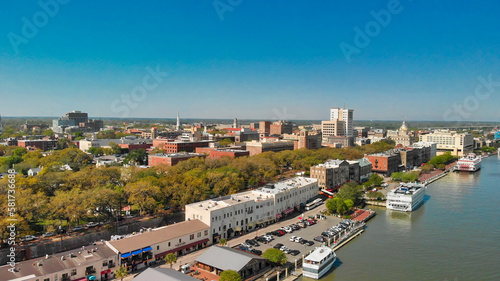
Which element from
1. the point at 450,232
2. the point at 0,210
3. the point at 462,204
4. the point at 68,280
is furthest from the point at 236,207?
the point at 462,204

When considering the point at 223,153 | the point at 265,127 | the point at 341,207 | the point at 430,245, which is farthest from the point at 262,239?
the point at 265,127

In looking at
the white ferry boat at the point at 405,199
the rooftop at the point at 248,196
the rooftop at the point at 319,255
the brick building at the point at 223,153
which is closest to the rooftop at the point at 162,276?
the rooftop at the point at 319,255

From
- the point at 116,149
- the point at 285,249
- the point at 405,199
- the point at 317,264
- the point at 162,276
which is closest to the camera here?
the point at 162,276

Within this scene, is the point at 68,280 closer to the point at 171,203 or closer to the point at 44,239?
the point at 44,239

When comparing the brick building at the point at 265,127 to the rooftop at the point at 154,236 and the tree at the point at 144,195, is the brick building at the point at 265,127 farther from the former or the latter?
the rooftop at the point at 154,236

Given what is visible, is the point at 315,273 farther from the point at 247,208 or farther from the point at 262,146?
the point at 262,146

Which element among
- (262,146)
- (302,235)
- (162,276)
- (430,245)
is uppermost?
(262,146)
